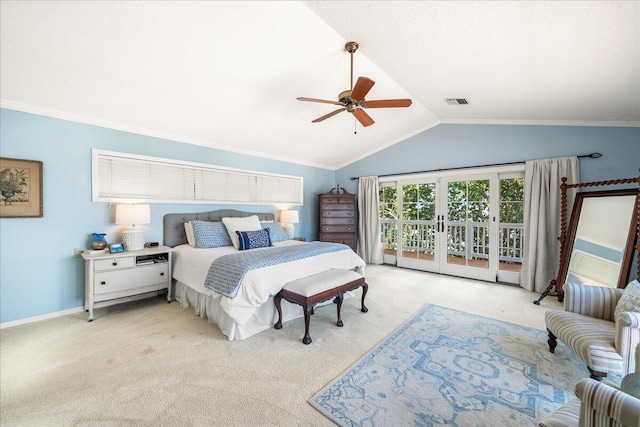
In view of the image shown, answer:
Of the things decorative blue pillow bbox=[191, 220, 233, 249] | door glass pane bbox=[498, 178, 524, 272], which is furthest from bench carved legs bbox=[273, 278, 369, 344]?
door glass pane bbox=[498, 178, 524, 272]

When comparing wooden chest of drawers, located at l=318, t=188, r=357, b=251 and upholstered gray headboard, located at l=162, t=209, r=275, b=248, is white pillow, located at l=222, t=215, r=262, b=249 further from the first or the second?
wooden chest of drawers, located at l=318, t=188, r=357, b=251

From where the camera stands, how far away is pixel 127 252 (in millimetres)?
3271

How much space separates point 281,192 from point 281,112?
2.04 m

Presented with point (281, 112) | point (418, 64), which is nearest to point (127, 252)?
point (281, 112)

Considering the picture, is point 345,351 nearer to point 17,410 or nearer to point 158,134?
point 17,410

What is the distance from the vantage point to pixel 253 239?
3.84 m

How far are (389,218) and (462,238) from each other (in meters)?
1.56

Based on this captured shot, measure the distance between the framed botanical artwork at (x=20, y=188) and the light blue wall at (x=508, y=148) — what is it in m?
5.44

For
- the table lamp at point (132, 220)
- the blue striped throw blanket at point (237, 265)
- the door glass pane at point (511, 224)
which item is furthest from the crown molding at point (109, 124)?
the door glass pane at point (511, 224)

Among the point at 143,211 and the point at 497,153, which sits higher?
the point at 497,153

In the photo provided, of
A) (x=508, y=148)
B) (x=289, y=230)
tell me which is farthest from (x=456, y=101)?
(x=289, y=230)

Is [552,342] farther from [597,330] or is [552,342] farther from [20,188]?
[20,188]

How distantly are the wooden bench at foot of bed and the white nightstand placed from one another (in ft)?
5.78

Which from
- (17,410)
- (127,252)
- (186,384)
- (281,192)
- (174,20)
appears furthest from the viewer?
(281,192)
